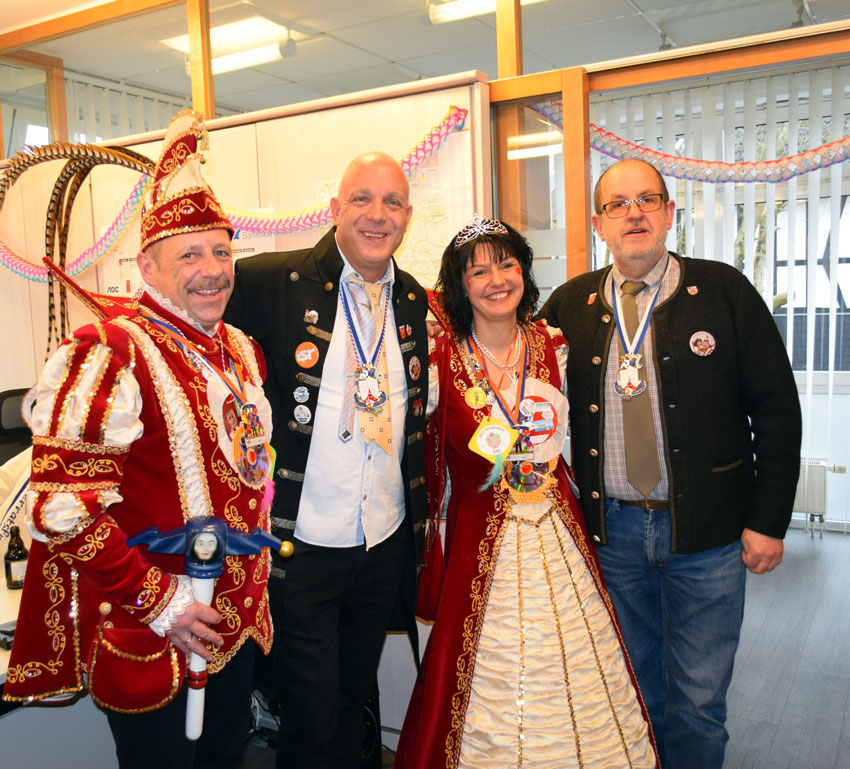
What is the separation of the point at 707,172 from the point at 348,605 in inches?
95.9

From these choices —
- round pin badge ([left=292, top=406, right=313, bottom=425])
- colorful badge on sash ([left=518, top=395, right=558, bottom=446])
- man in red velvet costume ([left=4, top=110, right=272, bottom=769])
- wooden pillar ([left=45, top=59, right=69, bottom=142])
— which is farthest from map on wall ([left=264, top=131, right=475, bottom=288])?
wooden pillar ([left=45, top=59, right=69, bottom=142])

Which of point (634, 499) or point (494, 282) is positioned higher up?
point (494, 282)

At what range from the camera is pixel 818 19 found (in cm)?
461

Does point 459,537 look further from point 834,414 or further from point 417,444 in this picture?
point 834,414

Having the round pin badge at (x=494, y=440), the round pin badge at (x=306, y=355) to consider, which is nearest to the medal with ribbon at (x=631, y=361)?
the round pin badge at (x=494, y=440)

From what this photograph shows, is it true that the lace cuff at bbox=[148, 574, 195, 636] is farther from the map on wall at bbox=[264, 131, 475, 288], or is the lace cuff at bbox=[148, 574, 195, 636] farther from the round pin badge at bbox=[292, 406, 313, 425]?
the map on wall at bbox=[264, 131, 475, 288]

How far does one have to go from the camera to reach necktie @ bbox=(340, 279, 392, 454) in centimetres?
179

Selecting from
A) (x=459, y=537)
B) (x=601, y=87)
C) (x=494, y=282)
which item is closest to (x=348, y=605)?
(x=459, y=537)

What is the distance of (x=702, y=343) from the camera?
6.20 ft

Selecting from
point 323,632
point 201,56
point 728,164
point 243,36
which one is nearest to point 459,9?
point 201,56

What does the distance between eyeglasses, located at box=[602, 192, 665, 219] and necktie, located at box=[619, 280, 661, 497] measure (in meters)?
0.40

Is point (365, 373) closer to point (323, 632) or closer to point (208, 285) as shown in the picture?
point (208, 285)

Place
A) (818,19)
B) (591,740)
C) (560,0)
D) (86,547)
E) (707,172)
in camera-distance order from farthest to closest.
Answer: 1. (818,19)
2. (560,0)
3. (707,172)
4. (591,740)
5. (86,547)

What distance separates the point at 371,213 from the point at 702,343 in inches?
34.8
